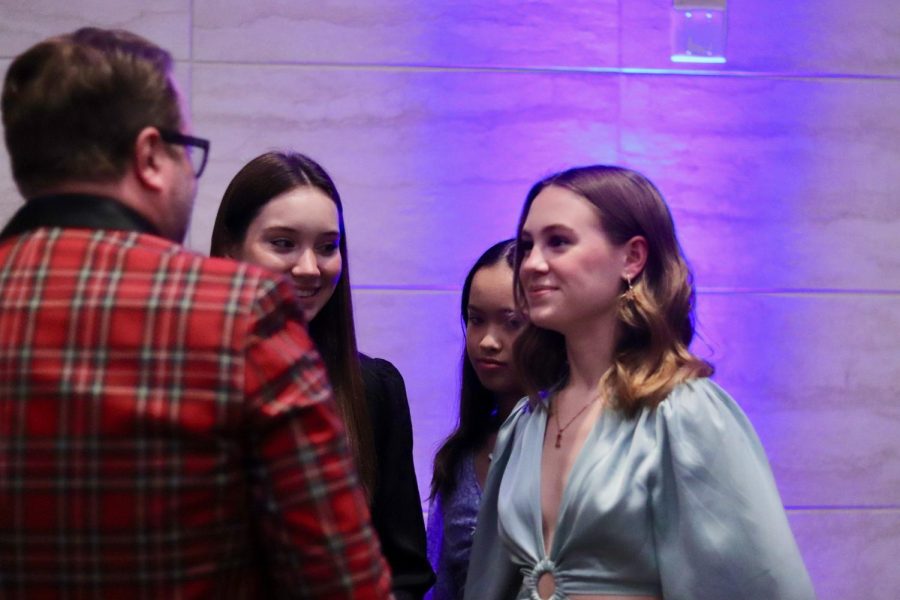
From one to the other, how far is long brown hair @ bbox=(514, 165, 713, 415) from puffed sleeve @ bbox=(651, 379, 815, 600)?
10cm

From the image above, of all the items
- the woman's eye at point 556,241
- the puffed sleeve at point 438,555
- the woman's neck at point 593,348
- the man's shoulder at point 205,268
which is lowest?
the puffed sleeve at point 438,555

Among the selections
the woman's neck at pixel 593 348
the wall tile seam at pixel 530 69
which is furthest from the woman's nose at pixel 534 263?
the wall tile seam at pixel 530 69

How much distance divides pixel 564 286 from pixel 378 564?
1.06 meters

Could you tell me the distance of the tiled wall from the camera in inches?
140

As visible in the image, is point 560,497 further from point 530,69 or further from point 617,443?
point 530,69

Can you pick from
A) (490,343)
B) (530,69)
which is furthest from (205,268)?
(530,69)

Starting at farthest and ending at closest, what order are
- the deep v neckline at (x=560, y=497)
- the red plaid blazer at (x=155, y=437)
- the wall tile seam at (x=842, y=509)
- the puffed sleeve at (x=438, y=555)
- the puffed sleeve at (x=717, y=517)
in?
1. the wall tile seam at (x=842, y=509)
2. the puffed sleeve at (x=438, y=555)
3. the deep v neckline at (x=560, y=497)
4. the puffed sleeve at (x=717, y=517)
5. the red plaid blazer at (x=155, y=437)

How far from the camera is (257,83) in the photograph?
11.6 feet

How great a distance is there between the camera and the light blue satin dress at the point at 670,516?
2.02 meters

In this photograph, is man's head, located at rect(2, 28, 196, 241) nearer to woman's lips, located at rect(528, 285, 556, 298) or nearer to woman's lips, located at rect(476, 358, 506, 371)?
woman's lips, located at rect(528, 285, 556, 298)

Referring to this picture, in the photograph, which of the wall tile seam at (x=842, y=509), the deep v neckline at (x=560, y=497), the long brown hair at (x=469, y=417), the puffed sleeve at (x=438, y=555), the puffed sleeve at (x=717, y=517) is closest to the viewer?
the puffed sleeve at (x=717, y=517)

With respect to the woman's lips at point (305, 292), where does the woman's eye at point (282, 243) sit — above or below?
above

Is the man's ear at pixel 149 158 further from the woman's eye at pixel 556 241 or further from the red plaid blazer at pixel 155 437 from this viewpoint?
the woman's eye at pixel 556 241

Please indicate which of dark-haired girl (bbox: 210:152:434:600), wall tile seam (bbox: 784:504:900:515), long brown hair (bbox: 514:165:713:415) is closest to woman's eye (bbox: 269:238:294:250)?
dark-haired girl (bbox: 210:152:434:600)
